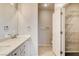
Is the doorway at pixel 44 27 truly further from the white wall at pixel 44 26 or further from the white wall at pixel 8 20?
the white wall at pixel 8 20

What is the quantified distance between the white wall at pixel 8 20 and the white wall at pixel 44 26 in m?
0.42

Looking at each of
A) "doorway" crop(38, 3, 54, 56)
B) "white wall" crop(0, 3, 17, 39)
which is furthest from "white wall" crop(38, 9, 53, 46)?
"white wall" crop(0, 3, 17, 39)

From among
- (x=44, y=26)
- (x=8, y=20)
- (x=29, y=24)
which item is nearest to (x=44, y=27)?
(x=44, y=26)

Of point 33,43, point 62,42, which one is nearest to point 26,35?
point 33,43

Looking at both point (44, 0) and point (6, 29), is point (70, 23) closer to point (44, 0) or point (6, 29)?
point (6, 29)

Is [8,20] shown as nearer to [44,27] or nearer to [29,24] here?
[29,24]

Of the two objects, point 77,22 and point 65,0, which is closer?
point 65,0

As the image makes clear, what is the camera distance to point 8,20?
216 cm

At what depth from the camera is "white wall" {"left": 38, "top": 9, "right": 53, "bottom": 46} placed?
7.13 feet

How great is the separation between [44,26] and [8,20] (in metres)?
0.62

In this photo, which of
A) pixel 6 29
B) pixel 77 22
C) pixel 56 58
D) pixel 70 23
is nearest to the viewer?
pixel 56 58

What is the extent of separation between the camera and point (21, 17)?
214cm

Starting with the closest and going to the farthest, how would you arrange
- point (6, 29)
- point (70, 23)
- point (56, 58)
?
point (56, 58) < point (6, 29) < point (70, 23)

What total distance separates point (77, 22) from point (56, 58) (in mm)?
1478
